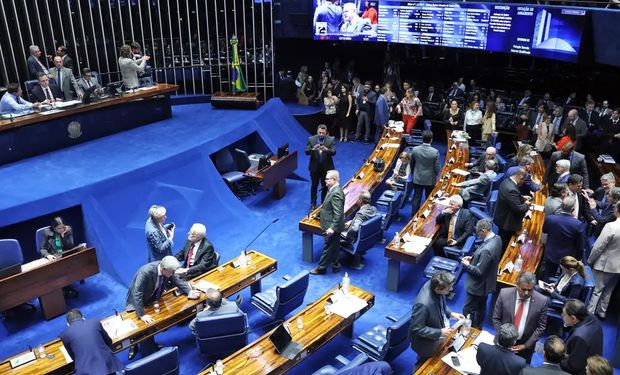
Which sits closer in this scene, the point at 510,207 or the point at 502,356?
the point at 502,356

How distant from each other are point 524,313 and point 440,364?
3.22 feet

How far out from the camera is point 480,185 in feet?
29.9

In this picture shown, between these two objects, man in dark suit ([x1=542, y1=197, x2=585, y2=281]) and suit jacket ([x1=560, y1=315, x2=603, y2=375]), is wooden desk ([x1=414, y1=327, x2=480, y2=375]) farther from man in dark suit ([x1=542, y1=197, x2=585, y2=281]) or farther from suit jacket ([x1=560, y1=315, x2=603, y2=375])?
man in dark suit ([x1=542, y1=197, x2=585, y2=281])

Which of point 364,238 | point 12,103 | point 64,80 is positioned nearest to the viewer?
point 364,238

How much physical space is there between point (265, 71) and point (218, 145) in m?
5.91

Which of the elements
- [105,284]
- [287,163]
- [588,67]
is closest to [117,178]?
[105,284]

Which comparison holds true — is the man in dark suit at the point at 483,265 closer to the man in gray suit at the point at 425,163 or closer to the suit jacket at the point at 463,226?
the suit jacket at the point at 463,226

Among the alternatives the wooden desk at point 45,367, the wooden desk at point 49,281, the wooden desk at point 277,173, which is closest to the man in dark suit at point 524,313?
the wooden desk at point 45,367

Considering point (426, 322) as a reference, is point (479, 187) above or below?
below

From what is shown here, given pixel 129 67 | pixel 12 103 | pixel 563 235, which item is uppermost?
pixel 129 67

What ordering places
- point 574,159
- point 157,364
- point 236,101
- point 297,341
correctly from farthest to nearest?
point 236,101
point 574,159
point 297,341
point 157,364

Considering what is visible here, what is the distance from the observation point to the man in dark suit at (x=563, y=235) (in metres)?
6.69

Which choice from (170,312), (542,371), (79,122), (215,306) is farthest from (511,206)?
(79,122)

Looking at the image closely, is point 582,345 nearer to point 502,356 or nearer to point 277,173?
point 502,356
